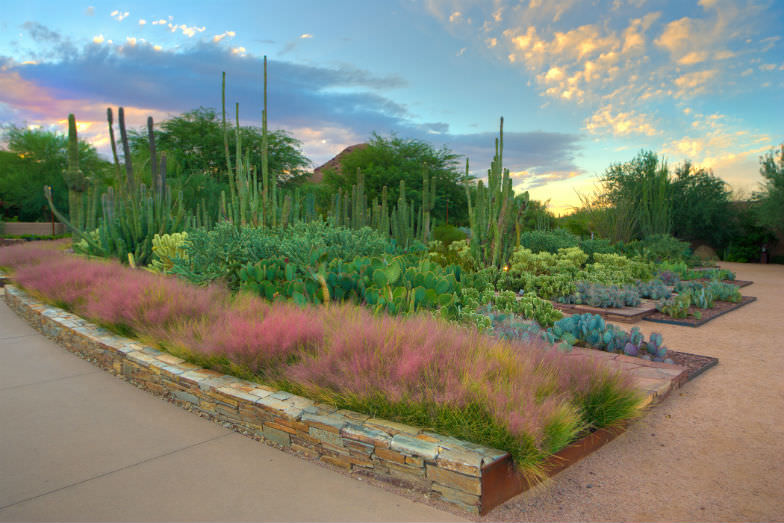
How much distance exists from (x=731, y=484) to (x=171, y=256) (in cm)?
722

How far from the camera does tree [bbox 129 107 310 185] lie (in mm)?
30578

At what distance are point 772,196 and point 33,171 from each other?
4136 cm

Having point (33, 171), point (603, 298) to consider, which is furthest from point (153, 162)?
point (33, 171)

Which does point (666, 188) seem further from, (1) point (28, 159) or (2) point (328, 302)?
(1) point (28, 159)

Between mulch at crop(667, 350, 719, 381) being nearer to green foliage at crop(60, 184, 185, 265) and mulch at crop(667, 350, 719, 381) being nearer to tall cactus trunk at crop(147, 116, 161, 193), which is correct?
green foliage at crop(60, 184, 185, 265)

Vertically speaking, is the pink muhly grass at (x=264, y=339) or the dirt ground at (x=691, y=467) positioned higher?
the pink muhly grass at (x=264, y=339)

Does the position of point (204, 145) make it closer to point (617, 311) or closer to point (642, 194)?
point (642, 194)

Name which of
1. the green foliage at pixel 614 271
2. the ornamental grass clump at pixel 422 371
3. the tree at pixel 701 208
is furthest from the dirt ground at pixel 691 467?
the tree at pixel 701 208

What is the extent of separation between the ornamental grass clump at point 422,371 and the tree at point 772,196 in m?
17.4

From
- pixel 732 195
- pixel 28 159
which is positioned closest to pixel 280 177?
pixel 28 159

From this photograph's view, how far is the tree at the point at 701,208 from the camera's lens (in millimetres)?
18266

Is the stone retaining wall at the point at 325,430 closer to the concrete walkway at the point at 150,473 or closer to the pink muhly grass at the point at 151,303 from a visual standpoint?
the concrete walkway at the point at 150,473

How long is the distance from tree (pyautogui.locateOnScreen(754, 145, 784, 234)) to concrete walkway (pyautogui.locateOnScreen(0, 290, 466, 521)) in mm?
18984

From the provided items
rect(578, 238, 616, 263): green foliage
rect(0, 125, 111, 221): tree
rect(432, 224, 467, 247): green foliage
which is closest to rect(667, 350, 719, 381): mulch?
rect(578, 238, 616, 263): green foliage
